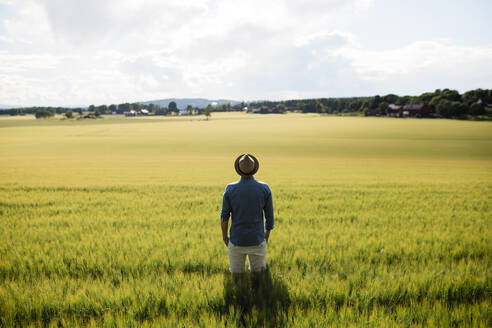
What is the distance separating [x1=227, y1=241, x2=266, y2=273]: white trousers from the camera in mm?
3934

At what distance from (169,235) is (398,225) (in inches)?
234

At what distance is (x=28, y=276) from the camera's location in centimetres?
444

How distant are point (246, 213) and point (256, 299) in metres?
1.15

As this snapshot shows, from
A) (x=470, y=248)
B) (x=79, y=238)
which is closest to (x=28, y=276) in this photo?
(x=79, y=238)

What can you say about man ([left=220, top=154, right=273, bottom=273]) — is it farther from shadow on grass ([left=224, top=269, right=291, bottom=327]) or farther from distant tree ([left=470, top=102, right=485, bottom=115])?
distant tree ([left=470, top=102, right=485, bottom=115])

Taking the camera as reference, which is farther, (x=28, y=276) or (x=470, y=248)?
(x=470, y=248)

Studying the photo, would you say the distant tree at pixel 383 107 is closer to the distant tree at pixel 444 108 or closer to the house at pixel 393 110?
the house at pixel 393 110

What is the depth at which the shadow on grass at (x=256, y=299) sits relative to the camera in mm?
3266

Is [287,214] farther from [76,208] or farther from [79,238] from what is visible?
[76,208]

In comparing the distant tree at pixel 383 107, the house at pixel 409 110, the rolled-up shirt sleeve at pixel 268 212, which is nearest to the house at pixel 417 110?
the house at pixel 409 110

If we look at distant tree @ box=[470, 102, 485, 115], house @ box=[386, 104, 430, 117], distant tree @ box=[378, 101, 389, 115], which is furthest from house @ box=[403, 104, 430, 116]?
distant tree @ box=[470, 102, 485, 115]

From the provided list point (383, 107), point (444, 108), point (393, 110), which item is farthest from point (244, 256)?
point (383, 107)

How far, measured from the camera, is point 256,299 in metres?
3.65

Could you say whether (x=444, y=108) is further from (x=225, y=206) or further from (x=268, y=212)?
(x=225, y=206)
